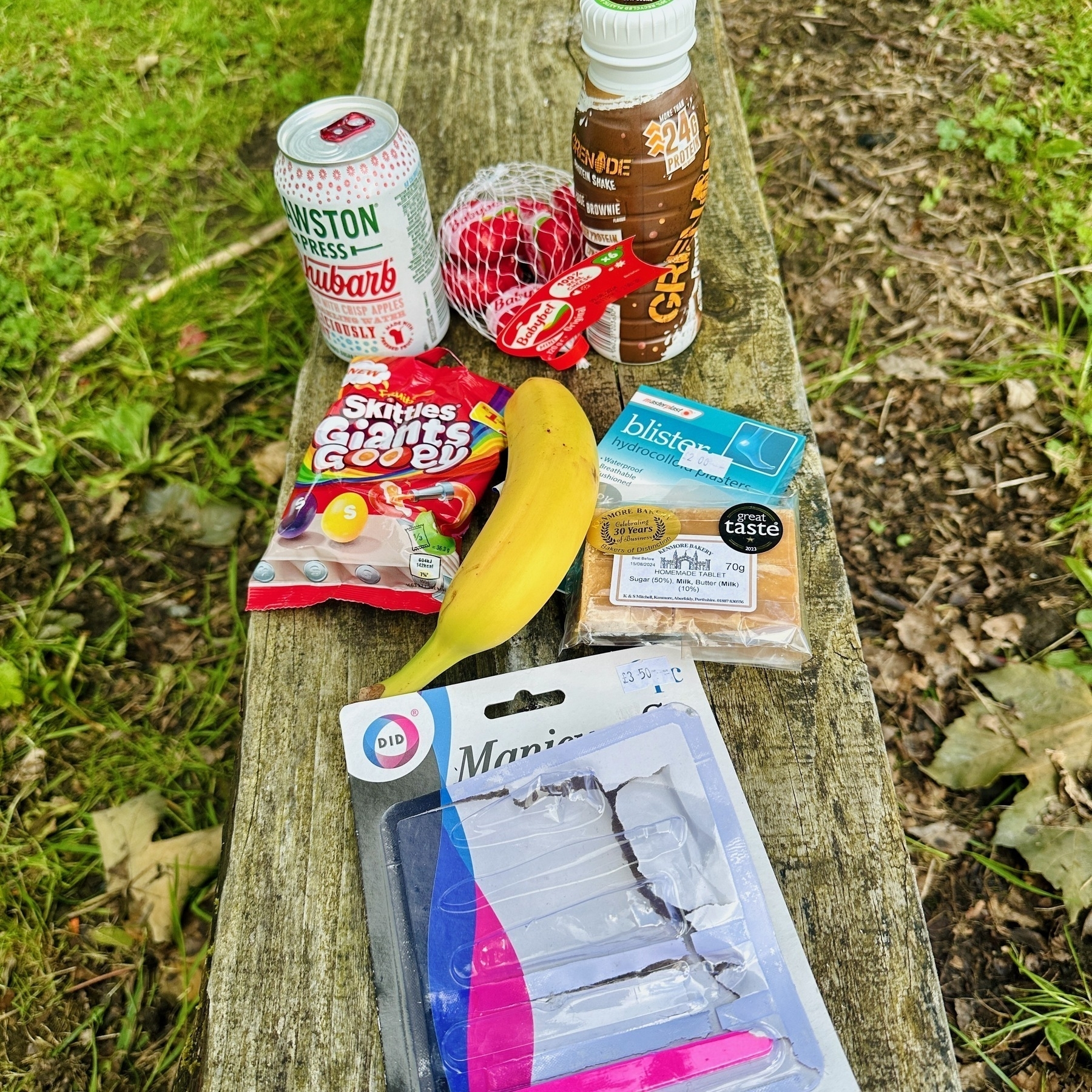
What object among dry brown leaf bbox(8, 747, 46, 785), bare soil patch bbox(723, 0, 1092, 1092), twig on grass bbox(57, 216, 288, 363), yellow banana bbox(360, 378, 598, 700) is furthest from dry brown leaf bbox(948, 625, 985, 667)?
twig on grass bbox(57, 216, 288, 363)

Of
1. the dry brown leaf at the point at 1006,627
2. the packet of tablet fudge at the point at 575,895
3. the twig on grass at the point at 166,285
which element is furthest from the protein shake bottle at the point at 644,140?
the twig on grass at the point at 166,285

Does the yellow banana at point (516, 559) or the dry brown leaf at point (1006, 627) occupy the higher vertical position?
the yellow banana at point (516, 559)

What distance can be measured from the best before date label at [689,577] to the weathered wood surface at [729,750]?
0.12 metres

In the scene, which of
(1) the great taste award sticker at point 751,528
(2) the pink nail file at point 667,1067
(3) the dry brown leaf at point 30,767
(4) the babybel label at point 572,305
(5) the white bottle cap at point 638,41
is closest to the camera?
(2) the pink nail file at point 667,1067

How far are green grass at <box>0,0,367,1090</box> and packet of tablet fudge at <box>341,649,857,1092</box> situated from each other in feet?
2.95

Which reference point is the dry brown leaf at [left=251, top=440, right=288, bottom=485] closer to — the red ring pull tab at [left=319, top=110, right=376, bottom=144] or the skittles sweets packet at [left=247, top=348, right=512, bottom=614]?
the skittles sweets packet at [left=247, top=348, right=512, bottom=614]

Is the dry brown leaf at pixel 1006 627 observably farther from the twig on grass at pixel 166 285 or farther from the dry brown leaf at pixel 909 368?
the twig on grass at pixel 166 285

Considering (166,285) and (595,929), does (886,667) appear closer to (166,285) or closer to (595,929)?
(595,929)

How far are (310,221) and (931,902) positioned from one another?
5.47 ft

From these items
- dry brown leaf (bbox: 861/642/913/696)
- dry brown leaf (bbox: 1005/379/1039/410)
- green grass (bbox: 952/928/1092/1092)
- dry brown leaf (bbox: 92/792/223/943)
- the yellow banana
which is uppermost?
the yellow banana

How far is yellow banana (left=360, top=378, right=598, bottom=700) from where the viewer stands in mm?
1149

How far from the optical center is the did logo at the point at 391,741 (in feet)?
3.80

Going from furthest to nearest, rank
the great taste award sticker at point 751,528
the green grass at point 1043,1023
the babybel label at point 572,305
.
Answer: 1. the green grass at point 1043,1023
2. the babybel label at point 572,305
3. the great taste award sticker at point 751,528

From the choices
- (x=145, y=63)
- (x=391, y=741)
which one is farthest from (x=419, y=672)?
(x=145, y=63)
